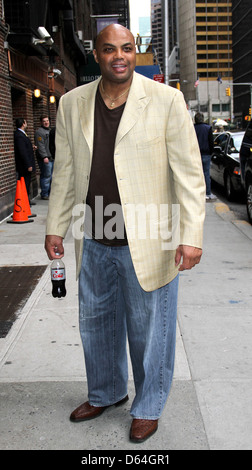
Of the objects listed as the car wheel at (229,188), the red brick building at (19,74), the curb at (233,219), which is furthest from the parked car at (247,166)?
the red brick building at (19,74)

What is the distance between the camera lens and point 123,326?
3023mm

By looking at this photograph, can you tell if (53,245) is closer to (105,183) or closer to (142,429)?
(105,183)

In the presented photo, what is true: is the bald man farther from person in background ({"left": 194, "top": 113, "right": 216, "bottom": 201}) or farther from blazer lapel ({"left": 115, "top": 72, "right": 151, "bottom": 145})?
person in background ({"left": 194, "top": 113, "right": 216, "bottom": 201})

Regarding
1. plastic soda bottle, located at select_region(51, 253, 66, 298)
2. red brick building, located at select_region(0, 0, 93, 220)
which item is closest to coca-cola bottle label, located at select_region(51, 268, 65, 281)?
plastic soda bottle, located at select_region(51, 253, 66, 298)

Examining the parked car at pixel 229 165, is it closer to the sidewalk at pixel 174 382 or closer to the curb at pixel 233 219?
the curb at pixel 233 219

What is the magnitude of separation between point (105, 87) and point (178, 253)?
3.04ft

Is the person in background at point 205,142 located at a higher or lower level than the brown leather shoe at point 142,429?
higher

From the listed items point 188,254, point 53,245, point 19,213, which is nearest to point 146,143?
point 188,254

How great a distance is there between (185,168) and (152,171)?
164mm

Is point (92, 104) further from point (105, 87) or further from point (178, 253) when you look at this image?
point (178, 253)

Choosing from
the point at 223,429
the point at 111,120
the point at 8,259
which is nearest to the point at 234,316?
the point at 223,429

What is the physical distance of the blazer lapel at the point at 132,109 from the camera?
2631mm

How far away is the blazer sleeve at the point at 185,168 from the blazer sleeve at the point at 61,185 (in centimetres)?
60
